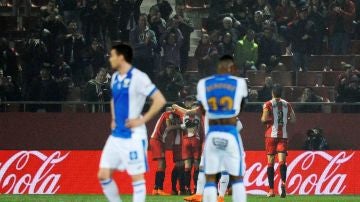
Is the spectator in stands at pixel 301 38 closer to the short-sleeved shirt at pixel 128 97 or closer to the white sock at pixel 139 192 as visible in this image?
the short-sleeved shirt at pixel 128 97

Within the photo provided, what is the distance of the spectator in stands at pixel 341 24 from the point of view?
26250mm

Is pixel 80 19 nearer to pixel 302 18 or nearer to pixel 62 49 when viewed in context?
pixel 62 49

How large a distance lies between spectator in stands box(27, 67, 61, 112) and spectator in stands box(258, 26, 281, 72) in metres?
5.28

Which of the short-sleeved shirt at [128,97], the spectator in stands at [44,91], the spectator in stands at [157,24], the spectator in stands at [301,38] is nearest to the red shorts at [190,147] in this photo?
the spectator in stands at [44,91]

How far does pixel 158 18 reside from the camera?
25.2 meters

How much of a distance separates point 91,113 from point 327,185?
544 cm

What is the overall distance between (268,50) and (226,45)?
1178 millimetres

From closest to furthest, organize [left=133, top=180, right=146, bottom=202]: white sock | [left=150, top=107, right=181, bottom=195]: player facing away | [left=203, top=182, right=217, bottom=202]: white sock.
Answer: [left=133, top=180, right=146, bottom=202]: white sock < [left=203, top=182, right=217, bottom=202]: white sock < [left=150, top=107, right=181, bottom=195]: player facing away

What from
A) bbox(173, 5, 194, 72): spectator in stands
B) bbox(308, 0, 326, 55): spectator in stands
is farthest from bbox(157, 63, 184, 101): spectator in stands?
bbox(308, 0, 326, 55): spectator in stands

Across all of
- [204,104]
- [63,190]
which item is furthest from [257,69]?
[204,104]

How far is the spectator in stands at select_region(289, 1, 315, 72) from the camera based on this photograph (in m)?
25.9

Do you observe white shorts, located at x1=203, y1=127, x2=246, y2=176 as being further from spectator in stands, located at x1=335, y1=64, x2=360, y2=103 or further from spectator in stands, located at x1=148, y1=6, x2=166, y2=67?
spectator in stands, located at x1=148, y1=6, x2=166, y2=67

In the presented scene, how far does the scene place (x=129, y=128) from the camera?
12.5 metres

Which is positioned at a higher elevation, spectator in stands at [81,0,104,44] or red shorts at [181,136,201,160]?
spectator in stands at [81,0,104,44]
